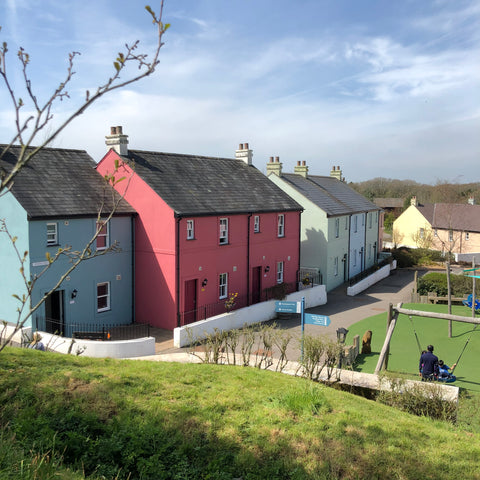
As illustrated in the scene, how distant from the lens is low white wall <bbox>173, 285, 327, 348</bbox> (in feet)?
59.6

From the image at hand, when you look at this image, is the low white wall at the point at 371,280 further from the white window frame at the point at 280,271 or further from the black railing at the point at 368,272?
the white window frame at the point at 280,271

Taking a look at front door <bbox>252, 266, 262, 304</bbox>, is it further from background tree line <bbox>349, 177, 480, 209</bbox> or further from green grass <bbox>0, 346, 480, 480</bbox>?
background tree line <bbox>349, 177, 480, 209</bbox>

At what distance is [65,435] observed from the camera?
6957mm

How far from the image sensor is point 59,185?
19391 millimetres

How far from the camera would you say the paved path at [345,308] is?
18938 millimetres

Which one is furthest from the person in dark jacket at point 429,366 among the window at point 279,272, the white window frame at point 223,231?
the window at point 279,272

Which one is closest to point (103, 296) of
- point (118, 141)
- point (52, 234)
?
point (52, 234)

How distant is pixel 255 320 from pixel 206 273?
3.49 m

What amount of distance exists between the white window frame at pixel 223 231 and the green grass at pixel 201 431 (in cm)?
1274

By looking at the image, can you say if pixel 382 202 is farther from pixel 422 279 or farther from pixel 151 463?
pixel 151 463

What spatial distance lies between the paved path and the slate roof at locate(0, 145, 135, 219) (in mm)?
6319

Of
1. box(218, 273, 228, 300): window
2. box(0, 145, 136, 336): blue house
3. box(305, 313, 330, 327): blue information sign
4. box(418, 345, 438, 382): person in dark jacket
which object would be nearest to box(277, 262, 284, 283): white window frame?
box(218, 273, 228, 300): window

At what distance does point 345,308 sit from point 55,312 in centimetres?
1641

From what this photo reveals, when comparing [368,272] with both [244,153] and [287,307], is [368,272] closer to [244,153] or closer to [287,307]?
[244,153]
